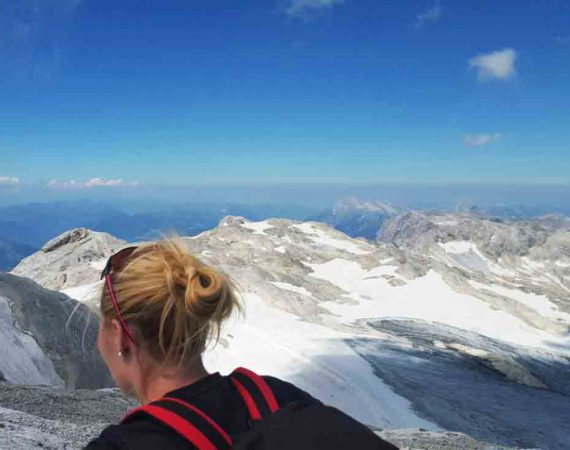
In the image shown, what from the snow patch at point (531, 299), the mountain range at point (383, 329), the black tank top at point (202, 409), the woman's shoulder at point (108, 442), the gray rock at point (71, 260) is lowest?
the snow patch at point (531, 299)

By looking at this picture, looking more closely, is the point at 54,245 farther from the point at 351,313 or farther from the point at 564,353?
the point at 564,353

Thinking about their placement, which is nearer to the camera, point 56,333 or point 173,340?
point 173,340

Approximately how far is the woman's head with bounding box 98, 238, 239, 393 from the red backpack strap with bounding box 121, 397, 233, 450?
0.54 meters

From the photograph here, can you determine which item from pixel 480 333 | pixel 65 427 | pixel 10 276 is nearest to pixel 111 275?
pixel 65 427

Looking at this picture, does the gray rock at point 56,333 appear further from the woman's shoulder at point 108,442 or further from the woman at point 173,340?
the woman's shoulder at point 108,442

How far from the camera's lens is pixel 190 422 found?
3.26 metres

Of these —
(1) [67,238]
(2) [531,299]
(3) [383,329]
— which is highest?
(1) [67,238]

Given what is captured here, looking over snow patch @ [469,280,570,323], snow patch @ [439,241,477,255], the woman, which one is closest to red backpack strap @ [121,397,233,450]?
the woman

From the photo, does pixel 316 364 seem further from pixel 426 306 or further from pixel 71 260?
pixel 71 260

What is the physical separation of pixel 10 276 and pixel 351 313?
44630 mm

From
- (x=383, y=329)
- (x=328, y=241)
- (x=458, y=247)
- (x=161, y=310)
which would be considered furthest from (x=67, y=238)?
(x=458, y=247)

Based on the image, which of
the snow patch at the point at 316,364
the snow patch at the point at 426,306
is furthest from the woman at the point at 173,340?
the snow patch at the point at 426,306

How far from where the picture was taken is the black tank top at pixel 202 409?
3168mm

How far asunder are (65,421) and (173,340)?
10635mm
